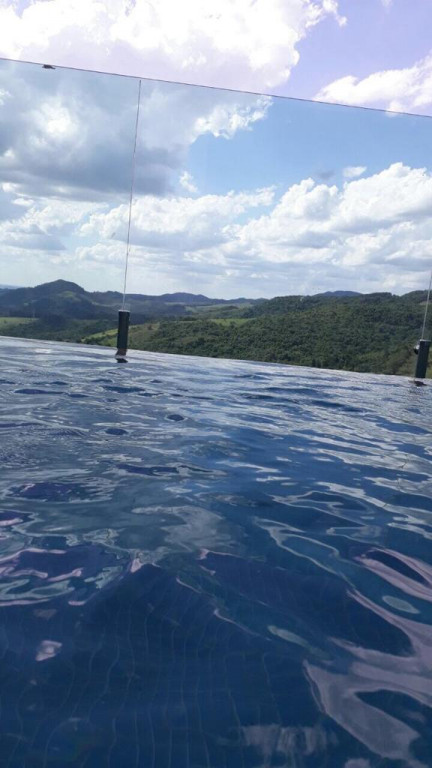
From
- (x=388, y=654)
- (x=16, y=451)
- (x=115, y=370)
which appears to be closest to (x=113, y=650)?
(x=388, y=654)

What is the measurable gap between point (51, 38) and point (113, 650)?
26.9ft

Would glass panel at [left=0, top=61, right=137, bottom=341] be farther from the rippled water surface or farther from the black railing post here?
the rippled water surface

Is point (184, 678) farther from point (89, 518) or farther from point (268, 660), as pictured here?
point (89, 518)

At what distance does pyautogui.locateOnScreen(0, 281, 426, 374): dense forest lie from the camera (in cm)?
832

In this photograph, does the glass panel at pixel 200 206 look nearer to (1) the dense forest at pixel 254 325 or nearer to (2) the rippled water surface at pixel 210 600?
(1) the dense forest at pixel 254 325

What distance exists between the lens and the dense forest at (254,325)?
328 inches

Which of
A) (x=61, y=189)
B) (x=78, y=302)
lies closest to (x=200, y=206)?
(x=61, y=189)

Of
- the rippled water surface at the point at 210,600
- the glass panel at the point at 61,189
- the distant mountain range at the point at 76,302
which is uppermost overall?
the glass panel at the point at 61,189

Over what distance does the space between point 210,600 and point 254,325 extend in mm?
10998

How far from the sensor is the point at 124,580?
1419mm

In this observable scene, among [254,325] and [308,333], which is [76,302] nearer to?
[254,325]

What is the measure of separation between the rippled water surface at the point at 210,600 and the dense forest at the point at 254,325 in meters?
4.39

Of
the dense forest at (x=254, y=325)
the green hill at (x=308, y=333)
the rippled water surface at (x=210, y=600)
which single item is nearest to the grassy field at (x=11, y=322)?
the dense forest at (x=254, y=325)

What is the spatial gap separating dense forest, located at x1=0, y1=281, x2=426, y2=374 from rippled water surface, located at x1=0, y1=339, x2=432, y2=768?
439 cm
